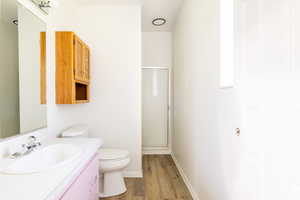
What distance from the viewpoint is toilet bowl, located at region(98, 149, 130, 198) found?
2.07 metres

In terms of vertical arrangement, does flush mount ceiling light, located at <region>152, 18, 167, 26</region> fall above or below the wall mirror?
above

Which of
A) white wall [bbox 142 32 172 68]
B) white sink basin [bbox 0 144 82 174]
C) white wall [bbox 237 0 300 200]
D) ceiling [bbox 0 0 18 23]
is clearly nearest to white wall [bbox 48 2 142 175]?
white wall [bbox 142 32 172 68]

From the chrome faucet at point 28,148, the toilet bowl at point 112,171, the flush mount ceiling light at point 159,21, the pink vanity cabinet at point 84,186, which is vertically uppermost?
the flush mount ceiling light at point 159,21

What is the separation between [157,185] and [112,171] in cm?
68

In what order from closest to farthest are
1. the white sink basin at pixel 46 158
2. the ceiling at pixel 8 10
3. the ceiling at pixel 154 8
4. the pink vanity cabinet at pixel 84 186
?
the pink vanity cabinet at pixel 84 186, the white sink basin at pixel 46 158, the ceiling at pixel 8 10, the ceiling at pixel 154 8

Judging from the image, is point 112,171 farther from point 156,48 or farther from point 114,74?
point 156,48

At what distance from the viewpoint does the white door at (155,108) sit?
3799 mm

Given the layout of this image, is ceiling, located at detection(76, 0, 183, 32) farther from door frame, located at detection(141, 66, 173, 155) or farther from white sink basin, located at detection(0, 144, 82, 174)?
white sink basin, located at detection(0, 144, 82, 174)

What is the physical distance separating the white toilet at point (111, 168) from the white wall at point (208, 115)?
859 mm

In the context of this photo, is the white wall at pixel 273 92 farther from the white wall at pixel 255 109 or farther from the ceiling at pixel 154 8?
the ceiling at pixel 154 8

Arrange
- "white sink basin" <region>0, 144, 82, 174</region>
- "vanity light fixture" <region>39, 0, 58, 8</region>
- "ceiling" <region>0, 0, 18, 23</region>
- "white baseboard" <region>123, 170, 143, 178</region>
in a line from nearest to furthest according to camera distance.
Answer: "white sink basin" <region>0, 144, 82, 174</region>, "ceiling" <region>0, 0, 18, 23</region>, "vanity light fixture" <region>39, 0, 58, 8</region>, "white baseboard" <region>123, 170, 143, 178</region>

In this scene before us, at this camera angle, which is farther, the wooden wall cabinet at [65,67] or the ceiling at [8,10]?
the wooden wall cabinet at [65,67]

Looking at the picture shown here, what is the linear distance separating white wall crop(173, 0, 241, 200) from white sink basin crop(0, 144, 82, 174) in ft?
3.34

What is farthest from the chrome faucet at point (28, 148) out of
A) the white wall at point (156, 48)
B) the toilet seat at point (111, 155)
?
the white wall at point (156, 48)
